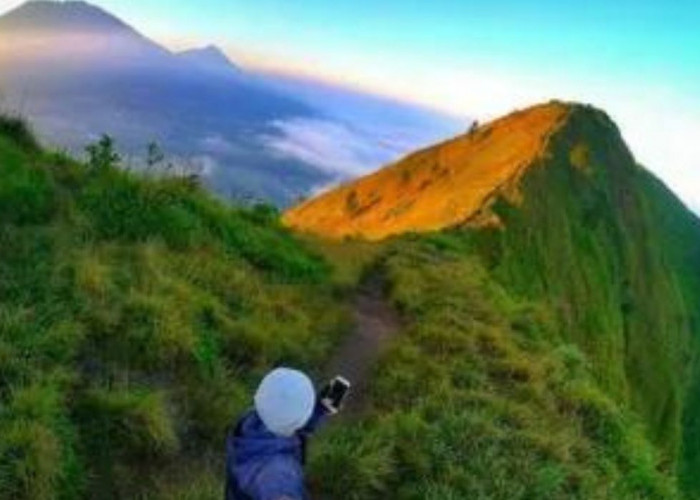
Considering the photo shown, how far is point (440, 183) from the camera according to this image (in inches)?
2372

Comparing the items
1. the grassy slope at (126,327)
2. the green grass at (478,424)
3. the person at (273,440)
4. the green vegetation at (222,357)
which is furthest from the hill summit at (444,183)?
the person at (273,440)

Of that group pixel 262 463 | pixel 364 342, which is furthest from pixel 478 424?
pixel 262 463

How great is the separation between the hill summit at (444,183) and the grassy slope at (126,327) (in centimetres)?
2557

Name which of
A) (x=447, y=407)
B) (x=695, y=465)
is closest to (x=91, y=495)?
(x=447, y=407)

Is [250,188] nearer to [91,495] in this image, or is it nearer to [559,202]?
[91,495]

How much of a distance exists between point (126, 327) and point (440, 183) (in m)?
47.3

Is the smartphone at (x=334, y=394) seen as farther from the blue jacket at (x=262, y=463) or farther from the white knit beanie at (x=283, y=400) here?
the white knit beanie at (x=283, y=400)

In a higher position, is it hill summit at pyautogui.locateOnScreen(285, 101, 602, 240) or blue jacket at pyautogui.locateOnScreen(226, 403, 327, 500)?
blue jacket at pyautogui.locateOnScreen(226, 403, 327, 500)

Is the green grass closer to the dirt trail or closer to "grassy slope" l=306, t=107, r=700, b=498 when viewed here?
"grassy slope" l=306, t=107, r=700, b=498

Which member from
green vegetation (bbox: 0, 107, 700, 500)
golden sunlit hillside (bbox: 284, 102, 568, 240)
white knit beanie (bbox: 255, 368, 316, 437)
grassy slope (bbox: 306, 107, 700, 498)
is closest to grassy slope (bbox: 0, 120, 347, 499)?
green vegetation (bbox: 0, 107, 700, 500)

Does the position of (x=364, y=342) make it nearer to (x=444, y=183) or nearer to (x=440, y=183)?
(x=444, y=183)

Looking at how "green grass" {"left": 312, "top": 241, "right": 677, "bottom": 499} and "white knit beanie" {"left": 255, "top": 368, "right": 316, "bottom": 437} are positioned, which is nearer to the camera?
"white knit beanie" {"left": 255, "top": 368, "right": 316, "bottom": 437}

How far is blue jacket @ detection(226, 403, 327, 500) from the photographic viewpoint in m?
8.43

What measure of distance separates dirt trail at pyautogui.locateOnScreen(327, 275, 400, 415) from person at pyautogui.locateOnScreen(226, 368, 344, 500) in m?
6.81
